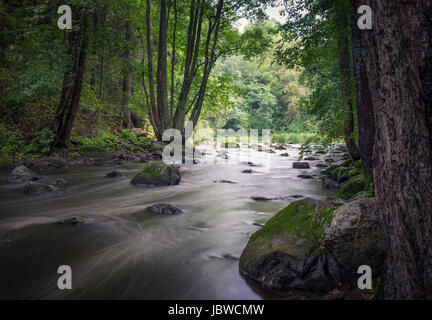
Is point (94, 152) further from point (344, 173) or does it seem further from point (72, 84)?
point (344, 173)

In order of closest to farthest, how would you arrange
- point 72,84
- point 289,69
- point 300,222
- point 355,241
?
1. point 355,241
2. point 300,222
3. point 72,84
4. point 289,69

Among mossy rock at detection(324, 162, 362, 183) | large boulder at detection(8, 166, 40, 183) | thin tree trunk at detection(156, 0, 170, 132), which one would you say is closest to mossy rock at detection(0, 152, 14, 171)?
large boulder at detection(8, 166, 40, 183)

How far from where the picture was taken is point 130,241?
4395 mm

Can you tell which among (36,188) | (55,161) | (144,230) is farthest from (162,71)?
(144,230)

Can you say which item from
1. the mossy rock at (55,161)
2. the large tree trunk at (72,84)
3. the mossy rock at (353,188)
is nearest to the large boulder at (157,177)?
the mossy rock at (55,161)

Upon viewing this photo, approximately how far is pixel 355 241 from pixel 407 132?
119 centimetres

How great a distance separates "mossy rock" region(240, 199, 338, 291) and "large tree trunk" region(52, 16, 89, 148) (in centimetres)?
987

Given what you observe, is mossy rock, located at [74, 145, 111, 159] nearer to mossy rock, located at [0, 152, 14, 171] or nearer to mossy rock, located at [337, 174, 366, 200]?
mossy rock, located at [0, 152, 14, 171]

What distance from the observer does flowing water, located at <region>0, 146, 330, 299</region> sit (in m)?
3.03

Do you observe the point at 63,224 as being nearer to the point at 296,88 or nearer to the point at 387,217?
the point at 387,217

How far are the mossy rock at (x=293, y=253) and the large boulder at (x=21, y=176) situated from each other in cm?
749

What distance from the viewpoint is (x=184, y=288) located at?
120 inches

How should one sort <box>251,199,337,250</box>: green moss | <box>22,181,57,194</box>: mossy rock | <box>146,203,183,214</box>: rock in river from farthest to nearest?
1. <box>22,181,57,194</box>: mossy rock
2. <box>146,203,183,214</box>: rock in river
3. <box>251,199,337,250</box>: green moss
